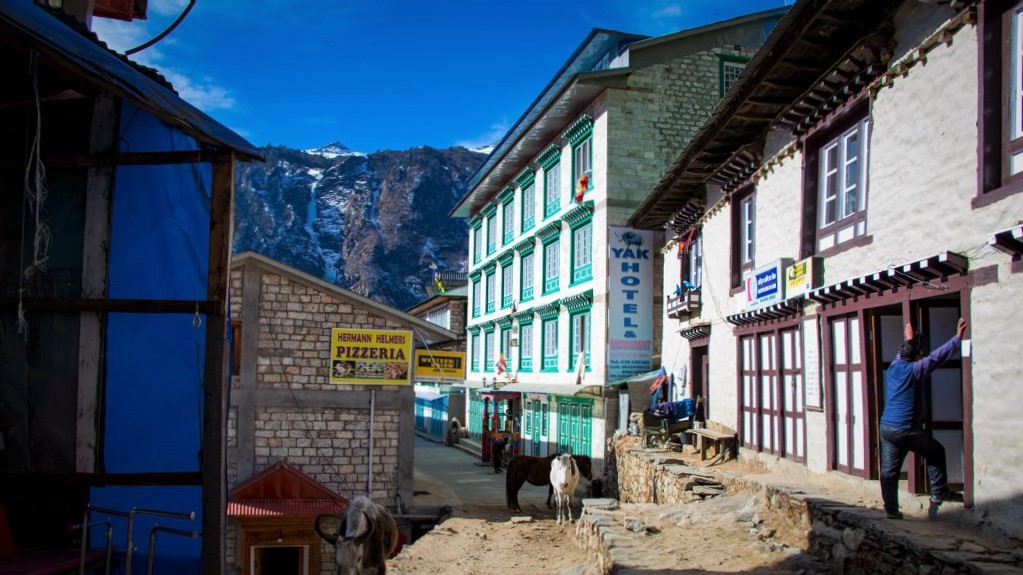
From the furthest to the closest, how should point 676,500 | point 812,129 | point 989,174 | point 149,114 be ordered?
point 676,500 → point 812,129 → point 989,174 → point 149,114

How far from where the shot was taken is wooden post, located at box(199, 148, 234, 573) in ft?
20.3

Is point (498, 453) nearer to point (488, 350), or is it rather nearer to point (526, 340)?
point (526, 340)

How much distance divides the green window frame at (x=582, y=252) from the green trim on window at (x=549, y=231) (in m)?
1.50

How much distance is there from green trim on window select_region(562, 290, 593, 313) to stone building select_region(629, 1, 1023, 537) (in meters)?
8.45

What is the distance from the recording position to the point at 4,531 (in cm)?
589

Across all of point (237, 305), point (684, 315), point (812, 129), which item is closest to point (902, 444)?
point (812, 129)

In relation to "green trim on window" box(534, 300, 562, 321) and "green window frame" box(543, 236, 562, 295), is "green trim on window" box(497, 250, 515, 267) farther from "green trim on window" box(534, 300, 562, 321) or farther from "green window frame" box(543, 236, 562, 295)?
"green trim on window" box(534, 300, 562, 321)

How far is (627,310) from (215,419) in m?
18.7

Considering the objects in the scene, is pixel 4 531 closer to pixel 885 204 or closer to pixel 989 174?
pixel 989 174

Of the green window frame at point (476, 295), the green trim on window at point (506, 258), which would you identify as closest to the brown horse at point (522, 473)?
the green trim on window at point (506, 258)

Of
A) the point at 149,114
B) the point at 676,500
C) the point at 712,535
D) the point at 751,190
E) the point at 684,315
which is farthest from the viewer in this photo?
the point at 684,315

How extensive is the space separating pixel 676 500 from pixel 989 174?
780 cm

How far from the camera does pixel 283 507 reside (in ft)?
53.8

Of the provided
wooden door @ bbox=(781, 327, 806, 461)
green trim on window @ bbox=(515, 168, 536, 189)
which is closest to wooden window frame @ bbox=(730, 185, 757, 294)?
wooden door @ bbox=(781, 327, 806, 461)
